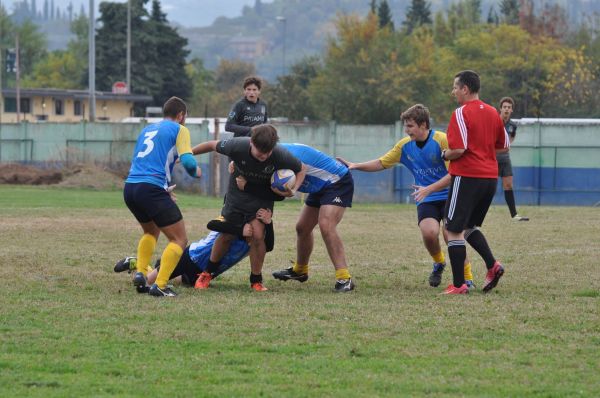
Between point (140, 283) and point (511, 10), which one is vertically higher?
point (511, 10)

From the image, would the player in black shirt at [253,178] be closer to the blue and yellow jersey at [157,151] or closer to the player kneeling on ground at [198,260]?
the player kneeling on ground at [198,260]

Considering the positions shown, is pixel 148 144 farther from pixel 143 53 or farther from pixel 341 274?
pixel 143 53

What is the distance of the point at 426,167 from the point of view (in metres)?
10.8

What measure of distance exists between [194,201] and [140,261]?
16841mm

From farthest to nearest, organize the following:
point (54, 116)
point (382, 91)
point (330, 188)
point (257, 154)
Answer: point (54, 116)
point (382, 91)
point (330, 188)
point (257, 154)

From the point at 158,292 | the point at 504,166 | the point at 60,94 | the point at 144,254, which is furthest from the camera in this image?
the point at 60,94

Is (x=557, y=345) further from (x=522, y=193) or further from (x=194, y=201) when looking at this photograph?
(x=522, y=193)

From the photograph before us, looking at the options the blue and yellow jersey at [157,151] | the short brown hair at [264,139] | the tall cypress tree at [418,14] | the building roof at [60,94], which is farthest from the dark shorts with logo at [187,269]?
the tall cypress tree at [418,14]

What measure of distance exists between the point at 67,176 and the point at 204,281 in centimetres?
2397

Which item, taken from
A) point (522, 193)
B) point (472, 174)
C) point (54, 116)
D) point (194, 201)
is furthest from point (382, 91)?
point (472, 174)

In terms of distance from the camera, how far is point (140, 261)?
34.2 ft

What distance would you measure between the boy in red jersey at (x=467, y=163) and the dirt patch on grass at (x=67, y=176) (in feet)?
75.3

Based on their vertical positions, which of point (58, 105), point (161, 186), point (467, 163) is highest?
point (467, 163)

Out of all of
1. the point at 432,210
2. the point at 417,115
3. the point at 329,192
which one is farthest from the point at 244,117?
the point at 417,115
